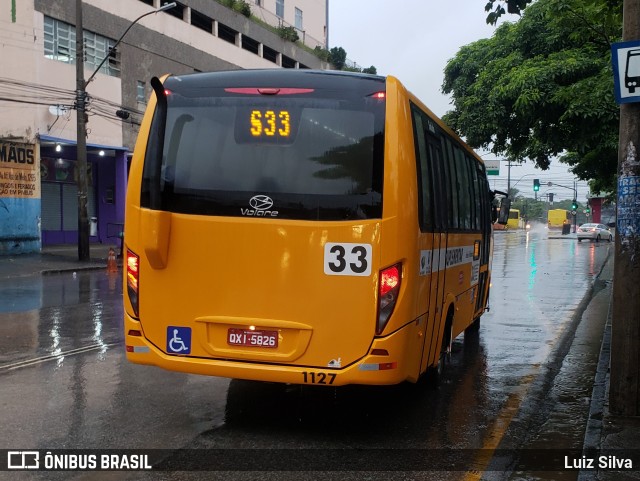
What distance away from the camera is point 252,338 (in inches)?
197

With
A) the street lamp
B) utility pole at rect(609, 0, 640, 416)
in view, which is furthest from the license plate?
the street lamp

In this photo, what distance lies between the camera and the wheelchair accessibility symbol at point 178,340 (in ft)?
16.8

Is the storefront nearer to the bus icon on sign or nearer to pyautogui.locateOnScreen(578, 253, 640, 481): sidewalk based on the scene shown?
the bus icon on sign

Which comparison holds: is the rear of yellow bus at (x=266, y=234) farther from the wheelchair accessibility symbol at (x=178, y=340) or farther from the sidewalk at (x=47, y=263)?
the sidewalk at (x=47, y=263)

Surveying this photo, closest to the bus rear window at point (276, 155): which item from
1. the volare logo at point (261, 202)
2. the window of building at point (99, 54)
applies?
the volare logo at point (261, 202)

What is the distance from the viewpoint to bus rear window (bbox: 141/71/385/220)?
4957mm

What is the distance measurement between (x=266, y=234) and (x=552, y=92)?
395 inches

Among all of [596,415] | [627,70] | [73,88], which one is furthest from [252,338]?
[73,88]

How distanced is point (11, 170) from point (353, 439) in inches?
855

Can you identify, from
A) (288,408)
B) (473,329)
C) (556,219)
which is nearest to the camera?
(288,408)

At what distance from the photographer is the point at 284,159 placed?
5.06 metres

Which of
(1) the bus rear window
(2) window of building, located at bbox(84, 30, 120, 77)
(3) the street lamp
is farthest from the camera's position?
(2) window of building, located at bbox(84, 30, 120, 77)

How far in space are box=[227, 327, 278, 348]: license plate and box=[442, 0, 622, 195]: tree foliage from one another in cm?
588

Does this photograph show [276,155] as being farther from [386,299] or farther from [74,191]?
[74,191]
